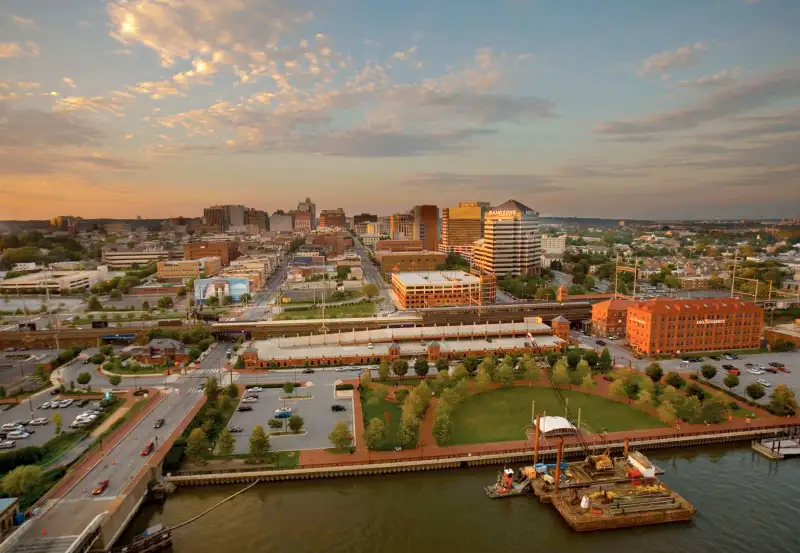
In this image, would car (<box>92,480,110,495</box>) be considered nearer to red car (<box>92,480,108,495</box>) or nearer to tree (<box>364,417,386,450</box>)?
red car (<box>92,480,108,495</box>)

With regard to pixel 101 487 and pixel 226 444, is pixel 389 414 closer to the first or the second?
pixel 226 444

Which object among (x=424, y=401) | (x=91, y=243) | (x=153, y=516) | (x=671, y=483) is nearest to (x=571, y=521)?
(x=671, y=483)

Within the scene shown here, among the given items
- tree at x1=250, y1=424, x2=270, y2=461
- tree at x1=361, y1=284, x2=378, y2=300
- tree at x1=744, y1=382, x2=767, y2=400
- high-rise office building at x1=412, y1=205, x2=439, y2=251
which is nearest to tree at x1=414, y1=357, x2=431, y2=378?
tree at x1=250, y1=424, x2=270, y2=461

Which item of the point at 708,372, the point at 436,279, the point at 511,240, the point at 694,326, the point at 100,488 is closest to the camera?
the point at 100,488

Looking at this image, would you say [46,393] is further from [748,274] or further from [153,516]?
[748,274]

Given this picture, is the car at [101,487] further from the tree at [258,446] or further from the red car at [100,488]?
the tree at [258,446]

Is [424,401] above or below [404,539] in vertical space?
above

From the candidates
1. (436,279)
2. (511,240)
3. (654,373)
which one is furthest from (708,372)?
(511,240)
